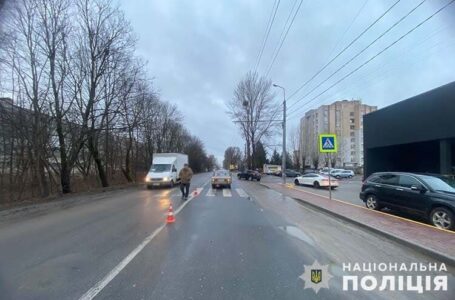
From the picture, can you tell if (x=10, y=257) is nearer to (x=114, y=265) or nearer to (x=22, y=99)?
(x=114, y=265)

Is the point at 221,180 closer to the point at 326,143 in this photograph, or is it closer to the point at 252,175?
the point at 326,143

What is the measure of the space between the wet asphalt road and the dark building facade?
15.9 meters

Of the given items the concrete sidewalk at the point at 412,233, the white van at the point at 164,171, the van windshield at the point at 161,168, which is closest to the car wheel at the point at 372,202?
the concrete sidewalk at the point at 412,233

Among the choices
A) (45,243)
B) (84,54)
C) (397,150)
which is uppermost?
(84,54)

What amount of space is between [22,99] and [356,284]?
24.2m

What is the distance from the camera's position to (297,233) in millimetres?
9984

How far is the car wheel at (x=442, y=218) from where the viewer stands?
36.1 feet

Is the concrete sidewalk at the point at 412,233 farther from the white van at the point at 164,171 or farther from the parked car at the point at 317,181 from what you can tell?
the parked car at the point at 317,181

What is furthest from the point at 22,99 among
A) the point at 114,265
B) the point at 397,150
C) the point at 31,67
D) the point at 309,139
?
the point at 309,139

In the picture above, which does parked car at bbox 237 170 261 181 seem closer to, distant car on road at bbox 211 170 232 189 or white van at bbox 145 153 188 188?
white van at bbox 145 153 188 188

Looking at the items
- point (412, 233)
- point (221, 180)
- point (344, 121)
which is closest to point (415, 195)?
point (412, 233)

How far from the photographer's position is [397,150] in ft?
109

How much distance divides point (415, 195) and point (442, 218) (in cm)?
143

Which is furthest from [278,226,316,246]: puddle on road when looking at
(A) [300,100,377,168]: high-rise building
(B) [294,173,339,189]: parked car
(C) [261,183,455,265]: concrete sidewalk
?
(A) [300,100,377,168]: high-rise building
